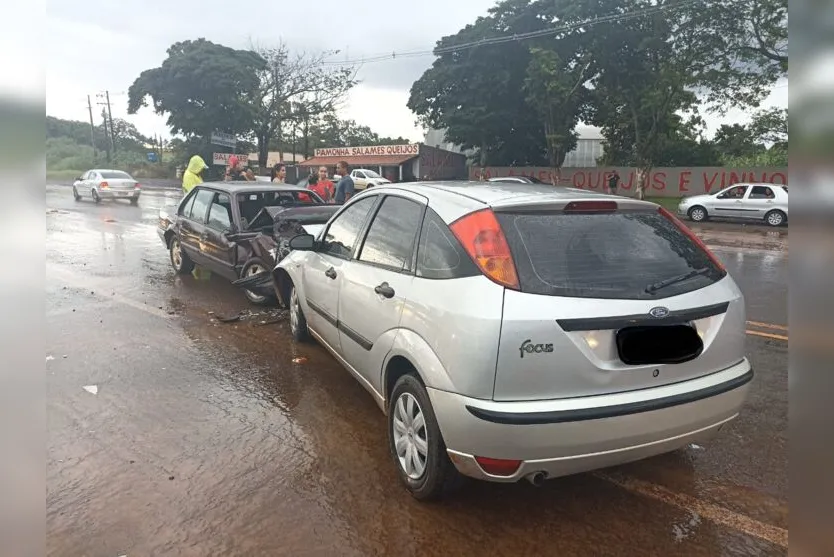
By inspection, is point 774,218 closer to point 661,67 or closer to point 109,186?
point 661,67

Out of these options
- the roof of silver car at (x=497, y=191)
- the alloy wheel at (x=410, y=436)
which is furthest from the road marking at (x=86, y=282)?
the alloy wheel at (x=410, y=436)

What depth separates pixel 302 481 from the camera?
10.5 ft

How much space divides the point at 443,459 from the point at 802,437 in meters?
1.86

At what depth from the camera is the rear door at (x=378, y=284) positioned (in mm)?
3217

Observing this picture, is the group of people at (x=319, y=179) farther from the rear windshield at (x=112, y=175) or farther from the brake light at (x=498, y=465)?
the rear windshield at (x=112, y=175)

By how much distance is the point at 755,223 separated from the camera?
2069 cm

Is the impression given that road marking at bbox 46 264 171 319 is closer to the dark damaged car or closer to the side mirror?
the dark damaged car

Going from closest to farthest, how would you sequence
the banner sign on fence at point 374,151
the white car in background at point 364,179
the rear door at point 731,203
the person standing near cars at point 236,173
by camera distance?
the person standing near cars at point 236,173, the rear door at point 731,203, the white car in background at point 364,179, the banner sign on fence at point 374,151

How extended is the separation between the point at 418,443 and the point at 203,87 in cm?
4846

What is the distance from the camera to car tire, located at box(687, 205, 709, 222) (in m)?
21.4

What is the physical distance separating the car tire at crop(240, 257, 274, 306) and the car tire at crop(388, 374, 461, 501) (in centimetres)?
415

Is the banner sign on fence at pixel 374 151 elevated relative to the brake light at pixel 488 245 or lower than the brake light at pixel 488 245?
elevated

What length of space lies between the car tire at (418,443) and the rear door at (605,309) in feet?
1.64

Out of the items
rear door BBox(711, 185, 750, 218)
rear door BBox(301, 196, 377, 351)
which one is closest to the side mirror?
rear door BBox(301, 196, 377, 351)
